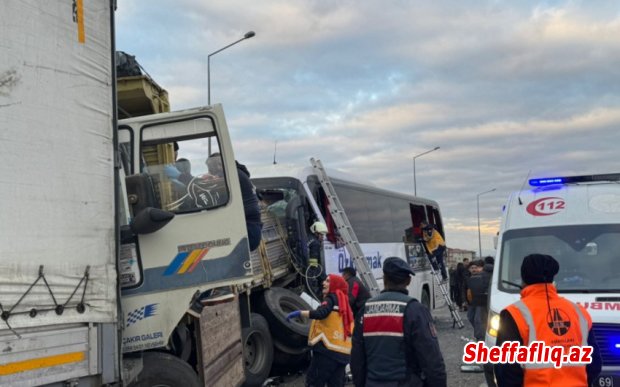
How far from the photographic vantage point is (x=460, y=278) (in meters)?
19.8

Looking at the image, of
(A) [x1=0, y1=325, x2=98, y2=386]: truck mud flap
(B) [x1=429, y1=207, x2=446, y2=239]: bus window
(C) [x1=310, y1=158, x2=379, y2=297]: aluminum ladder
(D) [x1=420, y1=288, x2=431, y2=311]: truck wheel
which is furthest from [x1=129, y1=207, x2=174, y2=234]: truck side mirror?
(B) [x1=429, y1=207, x2=446, y2=239]: bus window

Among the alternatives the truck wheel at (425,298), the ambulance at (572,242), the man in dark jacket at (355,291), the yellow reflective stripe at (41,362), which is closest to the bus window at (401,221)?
the truck wheel at (425,298)

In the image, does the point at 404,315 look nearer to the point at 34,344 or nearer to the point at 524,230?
the point at 34,344

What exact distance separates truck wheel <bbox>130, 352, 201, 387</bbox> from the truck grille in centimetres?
356

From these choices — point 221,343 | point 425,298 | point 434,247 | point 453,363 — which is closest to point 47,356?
point 221,343

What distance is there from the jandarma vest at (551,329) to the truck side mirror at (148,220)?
287 cm

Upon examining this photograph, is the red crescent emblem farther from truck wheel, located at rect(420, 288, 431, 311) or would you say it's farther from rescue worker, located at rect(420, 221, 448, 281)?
rescue worker, located at rect(420, 221, 448, 281)

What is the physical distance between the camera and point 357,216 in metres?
13.4

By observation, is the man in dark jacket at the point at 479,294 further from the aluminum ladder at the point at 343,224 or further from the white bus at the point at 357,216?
the white bus at the point at 357,216

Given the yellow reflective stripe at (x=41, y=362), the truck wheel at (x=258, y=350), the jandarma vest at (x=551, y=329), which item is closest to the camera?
the jandarma vest at (x=551, y=329)

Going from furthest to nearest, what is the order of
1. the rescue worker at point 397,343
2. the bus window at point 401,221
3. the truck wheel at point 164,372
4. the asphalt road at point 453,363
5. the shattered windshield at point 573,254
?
the bus window at point 401,221
the asphalt road at point 453,363
the shattered windshield at point 573,254
the truck wheel at point 164,372
the rescue worker at point 397,343

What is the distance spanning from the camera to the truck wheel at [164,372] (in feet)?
17.2

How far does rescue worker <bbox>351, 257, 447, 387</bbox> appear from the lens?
13.0 ft

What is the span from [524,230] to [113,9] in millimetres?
4737
